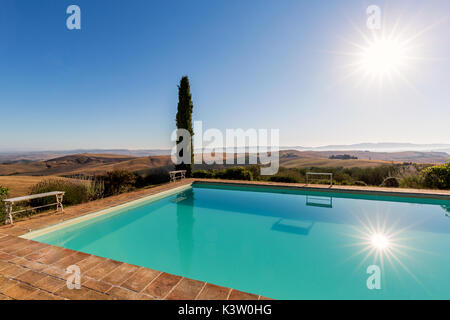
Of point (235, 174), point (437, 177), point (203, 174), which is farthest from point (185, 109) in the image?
point (437, 177)

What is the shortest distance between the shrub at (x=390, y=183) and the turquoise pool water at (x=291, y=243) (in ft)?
5.71

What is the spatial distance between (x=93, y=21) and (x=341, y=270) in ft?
31.4

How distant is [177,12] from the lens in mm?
7000

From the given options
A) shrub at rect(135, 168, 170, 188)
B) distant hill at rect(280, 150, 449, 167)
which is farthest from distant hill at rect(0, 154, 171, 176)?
distant hill at rect(280, 150, 449, 167)

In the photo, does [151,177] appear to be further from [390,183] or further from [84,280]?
[390,183]

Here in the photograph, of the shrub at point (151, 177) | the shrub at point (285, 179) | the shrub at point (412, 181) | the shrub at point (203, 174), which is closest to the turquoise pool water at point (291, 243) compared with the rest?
the shrub at point (412, 181)

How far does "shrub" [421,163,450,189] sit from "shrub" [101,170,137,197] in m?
10.7

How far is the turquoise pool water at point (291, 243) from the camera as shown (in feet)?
8.30

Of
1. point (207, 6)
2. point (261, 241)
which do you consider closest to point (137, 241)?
point (261, 241)

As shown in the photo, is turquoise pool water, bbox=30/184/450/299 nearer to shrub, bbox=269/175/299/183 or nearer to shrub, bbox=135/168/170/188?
shrub, bbox=269/175/299/183

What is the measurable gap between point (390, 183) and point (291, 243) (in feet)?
21.1

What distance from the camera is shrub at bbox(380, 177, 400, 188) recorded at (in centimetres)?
724

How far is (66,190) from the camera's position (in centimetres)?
518

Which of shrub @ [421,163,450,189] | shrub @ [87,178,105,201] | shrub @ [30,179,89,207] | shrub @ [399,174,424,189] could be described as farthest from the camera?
shrub @ [399,174,424,189]
